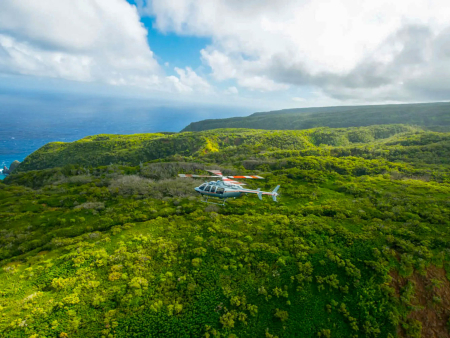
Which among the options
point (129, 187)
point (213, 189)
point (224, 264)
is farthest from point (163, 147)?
point (224, 264)

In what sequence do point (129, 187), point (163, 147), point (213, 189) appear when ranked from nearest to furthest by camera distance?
point (213, 189), point (129, 187), point (163, 147)

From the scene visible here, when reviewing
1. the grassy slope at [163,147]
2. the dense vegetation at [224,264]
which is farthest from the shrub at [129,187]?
the grassy slope at [163,147]

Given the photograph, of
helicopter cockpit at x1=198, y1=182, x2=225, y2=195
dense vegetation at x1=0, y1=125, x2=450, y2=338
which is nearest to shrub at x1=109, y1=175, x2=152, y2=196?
dense vegetation at x1=0, y1=125, x2=450, y2=338

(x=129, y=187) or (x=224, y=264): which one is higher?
(x=129, y=187)

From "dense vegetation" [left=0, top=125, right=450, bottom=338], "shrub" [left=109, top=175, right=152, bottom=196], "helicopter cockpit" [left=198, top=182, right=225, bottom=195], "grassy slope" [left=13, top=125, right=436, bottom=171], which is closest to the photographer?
"dense vegetation" [left=0, top=125, right=450, bottom=338]

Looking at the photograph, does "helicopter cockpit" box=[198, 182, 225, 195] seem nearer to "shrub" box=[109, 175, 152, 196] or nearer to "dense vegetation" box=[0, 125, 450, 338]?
"dense vegetation" box=[0, 125, 450, 338]

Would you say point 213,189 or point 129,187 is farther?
point 129,187

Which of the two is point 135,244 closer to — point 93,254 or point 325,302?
point 93,254

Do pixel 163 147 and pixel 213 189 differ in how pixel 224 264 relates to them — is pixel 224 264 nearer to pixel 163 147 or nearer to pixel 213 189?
pixel 213 189
